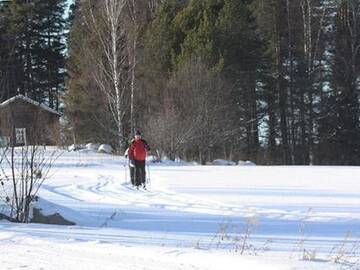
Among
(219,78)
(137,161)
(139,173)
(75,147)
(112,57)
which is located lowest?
(139,173)

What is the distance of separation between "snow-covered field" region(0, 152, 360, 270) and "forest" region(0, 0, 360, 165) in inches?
585

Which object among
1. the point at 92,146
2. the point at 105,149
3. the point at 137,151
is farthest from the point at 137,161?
the point at 92,146

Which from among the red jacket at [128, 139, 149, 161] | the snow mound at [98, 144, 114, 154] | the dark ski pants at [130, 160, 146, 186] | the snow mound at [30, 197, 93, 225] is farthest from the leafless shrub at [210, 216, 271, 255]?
the snow mound at [98, 144, 114, 154]

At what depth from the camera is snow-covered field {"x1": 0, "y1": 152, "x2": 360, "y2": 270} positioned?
6160 mm

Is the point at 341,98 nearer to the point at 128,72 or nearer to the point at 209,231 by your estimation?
the point at 128,72

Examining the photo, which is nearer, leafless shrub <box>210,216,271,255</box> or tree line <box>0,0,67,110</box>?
leafless shrub <box>210,216,271,255</box>

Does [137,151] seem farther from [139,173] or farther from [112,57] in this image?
[112,57]

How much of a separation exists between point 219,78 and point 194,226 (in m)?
26.1

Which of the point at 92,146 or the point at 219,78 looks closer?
the point at 219,78

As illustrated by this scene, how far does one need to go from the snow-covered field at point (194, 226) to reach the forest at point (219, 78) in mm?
14851

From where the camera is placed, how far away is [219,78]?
3591 cm

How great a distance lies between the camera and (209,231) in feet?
31.9

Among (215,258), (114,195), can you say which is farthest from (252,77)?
(215,258)

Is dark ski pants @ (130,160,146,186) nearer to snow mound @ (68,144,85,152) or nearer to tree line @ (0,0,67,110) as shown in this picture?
snow mound @ (68,144,85,152)
